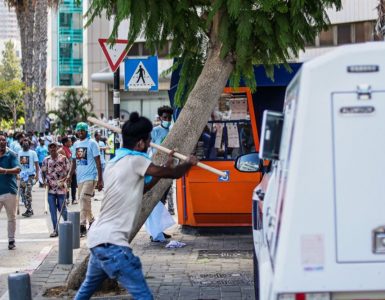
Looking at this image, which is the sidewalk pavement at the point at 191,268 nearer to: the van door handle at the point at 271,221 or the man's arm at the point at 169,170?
the man's arm at the point at 169,170

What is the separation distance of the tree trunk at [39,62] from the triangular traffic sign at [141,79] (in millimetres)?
21723

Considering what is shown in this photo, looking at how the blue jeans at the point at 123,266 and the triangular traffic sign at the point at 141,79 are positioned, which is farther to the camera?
the triangular traffic sign at the point at 141,79

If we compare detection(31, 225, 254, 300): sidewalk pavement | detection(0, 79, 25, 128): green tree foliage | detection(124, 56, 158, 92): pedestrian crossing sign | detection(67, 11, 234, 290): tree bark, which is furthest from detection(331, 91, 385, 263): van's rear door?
detection(0, 79, 25, 128): green tree foliage

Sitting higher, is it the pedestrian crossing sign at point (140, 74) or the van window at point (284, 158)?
the pedestrian crossing sign at point (140, 74)

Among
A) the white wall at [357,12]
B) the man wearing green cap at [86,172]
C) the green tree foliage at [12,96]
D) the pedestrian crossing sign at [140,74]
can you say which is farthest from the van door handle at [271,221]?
the green tree foliage at [12,96]

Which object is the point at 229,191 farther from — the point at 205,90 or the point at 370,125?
the point at 370,125

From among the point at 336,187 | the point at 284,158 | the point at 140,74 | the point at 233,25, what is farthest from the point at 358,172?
the point at 140,74

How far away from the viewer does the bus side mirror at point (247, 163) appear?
24.7 ft

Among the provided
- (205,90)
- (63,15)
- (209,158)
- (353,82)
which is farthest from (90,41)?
(353,82)

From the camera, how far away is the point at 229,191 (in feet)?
38.6

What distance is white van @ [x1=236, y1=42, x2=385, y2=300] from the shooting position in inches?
Answer: 168

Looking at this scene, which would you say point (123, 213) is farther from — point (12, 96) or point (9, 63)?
point (9, 63)

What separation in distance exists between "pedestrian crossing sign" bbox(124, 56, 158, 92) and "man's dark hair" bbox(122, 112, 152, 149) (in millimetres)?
6138

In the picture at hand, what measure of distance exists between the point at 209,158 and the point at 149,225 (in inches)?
53.5
